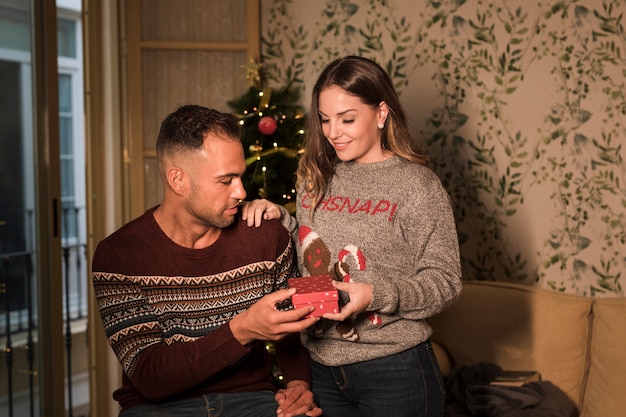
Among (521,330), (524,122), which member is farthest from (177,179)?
(524,122)

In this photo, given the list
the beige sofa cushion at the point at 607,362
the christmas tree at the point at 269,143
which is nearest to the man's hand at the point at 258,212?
the christmas tree at the point at 269,143

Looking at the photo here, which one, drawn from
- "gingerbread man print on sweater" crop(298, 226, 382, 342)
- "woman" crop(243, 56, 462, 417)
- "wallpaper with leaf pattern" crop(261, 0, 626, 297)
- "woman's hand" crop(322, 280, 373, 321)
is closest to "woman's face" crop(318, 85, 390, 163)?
"woman" crop(243, 56, 462, 417)

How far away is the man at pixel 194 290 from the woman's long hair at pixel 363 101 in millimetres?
216

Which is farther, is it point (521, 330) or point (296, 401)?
point (521, 330)

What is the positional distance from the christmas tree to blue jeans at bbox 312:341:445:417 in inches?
61.8

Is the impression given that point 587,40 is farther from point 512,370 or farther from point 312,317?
point 312,317

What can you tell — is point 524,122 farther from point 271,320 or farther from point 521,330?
point 271,320

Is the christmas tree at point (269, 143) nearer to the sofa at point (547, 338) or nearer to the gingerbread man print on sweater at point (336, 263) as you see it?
the sofa at point (547, 338)

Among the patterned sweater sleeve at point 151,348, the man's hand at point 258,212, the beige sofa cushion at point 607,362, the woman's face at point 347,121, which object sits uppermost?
the woman's face at point 347,121

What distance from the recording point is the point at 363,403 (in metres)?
1.83

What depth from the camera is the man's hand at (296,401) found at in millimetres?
1771

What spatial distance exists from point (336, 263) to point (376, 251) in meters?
0.11

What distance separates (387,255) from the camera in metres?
1.81

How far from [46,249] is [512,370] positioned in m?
2.03
